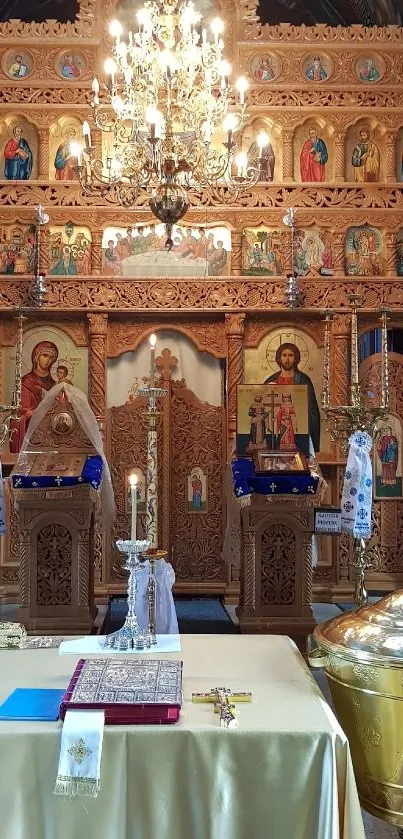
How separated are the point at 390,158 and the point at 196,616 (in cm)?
451

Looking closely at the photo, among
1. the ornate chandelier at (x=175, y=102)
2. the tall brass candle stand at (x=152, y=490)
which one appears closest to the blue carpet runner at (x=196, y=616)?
the tall brass candle stand at (x=152, y=490)

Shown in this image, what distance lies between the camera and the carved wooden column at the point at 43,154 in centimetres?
787

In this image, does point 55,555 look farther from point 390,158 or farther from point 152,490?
point 390,158

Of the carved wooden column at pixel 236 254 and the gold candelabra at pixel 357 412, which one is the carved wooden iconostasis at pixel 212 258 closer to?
the carved wooden column at pixel 236 254

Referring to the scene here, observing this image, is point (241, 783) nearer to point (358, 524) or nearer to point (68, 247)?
point (358, 524)

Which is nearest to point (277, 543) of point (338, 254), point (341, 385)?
point (341, 385)

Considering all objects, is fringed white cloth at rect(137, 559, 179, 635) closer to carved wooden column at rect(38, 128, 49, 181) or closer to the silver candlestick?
the silver candlestick

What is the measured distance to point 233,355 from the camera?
25.5 ft

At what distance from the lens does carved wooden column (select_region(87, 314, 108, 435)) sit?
7.72 metres

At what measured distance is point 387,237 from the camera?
7.94 m

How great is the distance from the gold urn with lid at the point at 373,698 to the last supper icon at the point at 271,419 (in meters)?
3.30

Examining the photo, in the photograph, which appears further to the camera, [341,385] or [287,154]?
[287,154]

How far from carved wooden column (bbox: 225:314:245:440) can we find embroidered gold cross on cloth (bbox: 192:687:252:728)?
213 inches

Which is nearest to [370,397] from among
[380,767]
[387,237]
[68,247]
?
[387,237]
